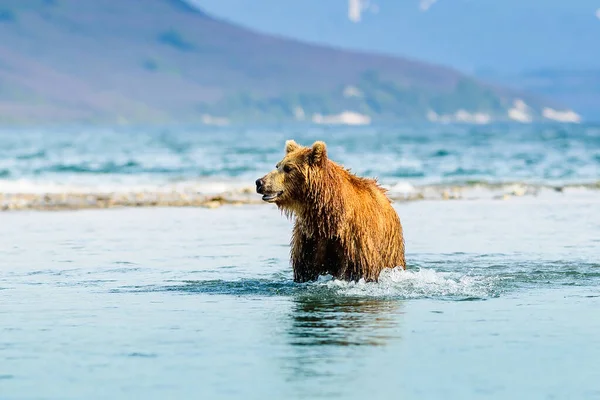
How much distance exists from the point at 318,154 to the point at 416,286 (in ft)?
5.05

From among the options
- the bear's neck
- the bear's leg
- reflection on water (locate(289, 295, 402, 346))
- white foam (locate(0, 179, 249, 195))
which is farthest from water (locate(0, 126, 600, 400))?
white foam (locate(0, 179, 249, 195))

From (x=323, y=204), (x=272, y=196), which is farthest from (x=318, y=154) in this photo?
(x=272, y=196)

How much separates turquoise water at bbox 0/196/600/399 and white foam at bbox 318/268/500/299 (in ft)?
0.08

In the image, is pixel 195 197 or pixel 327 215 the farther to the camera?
pixel 195 197

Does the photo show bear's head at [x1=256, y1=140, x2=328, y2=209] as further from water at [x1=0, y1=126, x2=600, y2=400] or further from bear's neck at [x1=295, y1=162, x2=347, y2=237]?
water at [x1=0, y1=126, x2=600, y2=400]

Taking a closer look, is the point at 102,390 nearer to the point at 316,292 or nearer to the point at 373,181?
the point at 316,292

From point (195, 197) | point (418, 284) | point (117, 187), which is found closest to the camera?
point (418, 284)

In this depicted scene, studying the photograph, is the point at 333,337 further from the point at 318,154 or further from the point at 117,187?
the point at 117,187

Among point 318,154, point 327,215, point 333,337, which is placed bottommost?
point 333,337

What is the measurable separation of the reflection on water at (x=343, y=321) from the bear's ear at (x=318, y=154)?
3.82 ft

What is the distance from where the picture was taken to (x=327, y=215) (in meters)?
11.2

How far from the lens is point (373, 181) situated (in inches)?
475

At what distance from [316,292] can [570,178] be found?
85.3ft

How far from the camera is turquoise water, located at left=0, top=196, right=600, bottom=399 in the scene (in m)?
7.67
